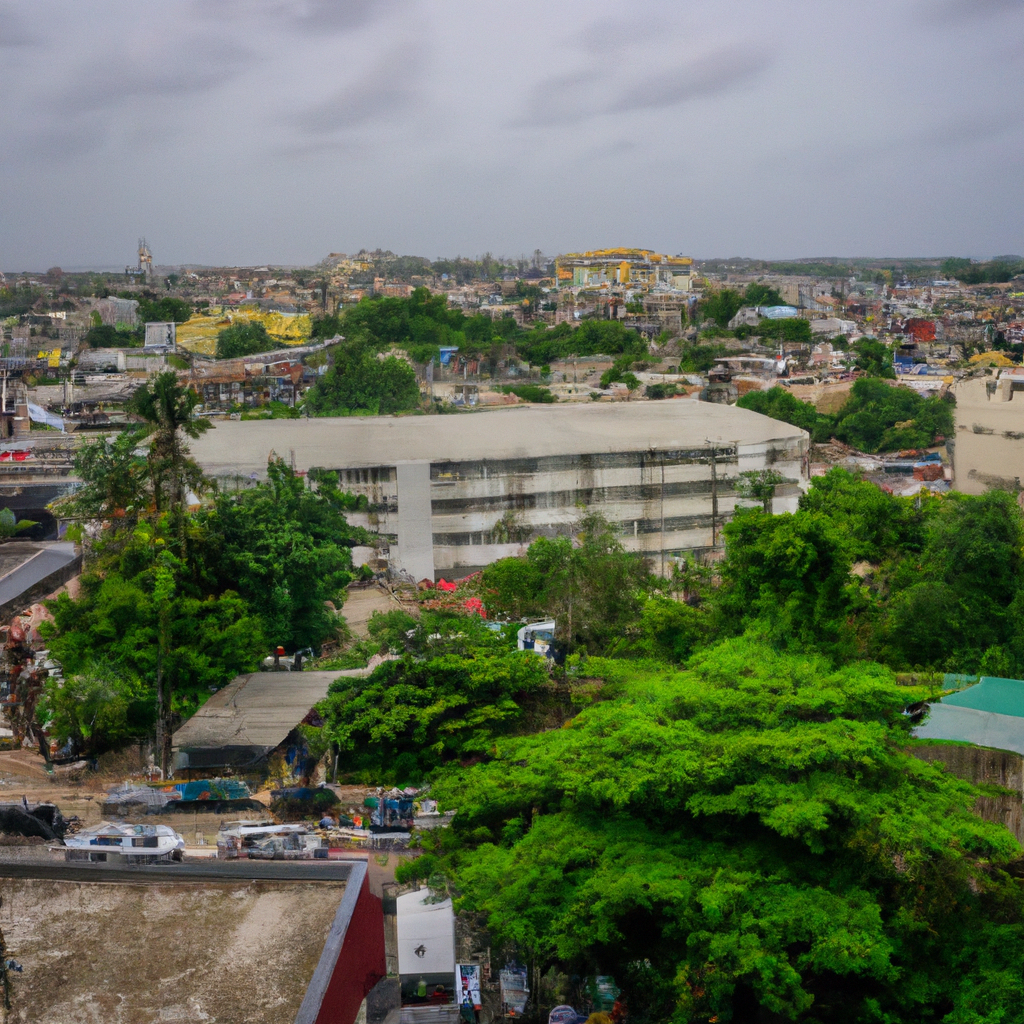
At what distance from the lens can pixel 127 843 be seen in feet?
22.0

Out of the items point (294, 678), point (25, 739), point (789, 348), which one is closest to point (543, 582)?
point (294, 678)

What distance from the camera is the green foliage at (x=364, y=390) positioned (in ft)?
85.3

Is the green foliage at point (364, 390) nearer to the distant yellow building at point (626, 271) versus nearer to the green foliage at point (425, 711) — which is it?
the green foliage at point (425, 711)

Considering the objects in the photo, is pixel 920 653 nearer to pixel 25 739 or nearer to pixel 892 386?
pixel 25 739

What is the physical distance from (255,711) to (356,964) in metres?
5.20

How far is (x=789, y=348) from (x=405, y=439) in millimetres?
23986

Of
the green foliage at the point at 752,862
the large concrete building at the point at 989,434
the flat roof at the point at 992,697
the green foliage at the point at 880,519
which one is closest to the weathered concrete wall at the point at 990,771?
the flat roof at the point at 992,697

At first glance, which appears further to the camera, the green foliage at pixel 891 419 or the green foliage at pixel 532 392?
the green foliage at pixel 532 392

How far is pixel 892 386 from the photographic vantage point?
1097 inches

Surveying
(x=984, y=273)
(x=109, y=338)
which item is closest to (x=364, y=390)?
(x=109, y=338)

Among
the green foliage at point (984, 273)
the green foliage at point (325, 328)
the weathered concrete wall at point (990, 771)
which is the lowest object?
the weathered concrete wall at point (990, 771)

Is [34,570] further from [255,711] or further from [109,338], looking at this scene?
[109,338]

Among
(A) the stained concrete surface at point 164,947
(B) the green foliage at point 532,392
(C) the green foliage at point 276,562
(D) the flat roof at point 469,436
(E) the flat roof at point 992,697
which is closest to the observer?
(A) the stained concrete surface at point 164,947

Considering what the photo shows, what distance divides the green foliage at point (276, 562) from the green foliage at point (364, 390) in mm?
14366
